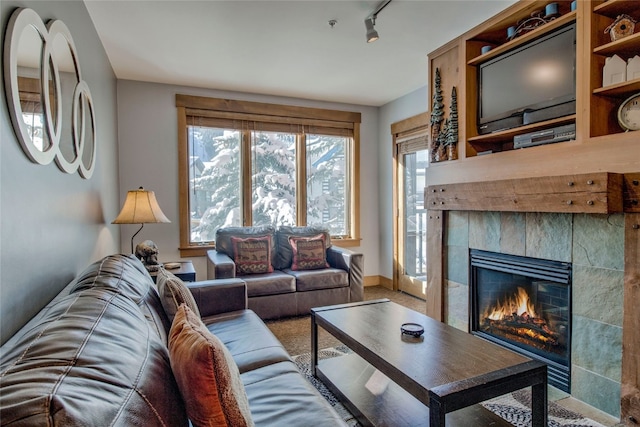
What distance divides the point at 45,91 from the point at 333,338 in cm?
253

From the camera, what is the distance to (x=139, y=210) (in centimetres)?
294

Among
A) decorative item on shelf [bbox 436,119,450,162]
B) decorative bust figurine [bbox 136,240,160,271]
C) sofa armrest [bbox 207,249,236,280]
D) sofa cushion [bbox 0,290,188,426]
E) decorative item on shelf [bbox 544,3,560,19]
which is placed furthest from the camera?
sofa armrest [bbox 207,249,236,280]

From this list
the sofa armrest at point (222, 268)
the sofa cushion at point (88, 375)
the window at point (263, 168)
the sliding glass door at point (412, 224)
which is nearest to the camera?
the sofa cushion at point (88, 375)

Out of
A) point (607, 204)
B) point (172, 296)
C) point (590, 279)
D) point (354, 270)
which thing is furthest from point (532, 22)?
point (172, 296)

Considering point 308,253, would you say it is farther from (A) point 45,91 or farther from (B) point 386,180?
(A) point 45,91

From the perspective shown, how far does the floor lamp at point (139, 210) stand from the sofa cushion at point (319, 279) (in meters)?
1.42

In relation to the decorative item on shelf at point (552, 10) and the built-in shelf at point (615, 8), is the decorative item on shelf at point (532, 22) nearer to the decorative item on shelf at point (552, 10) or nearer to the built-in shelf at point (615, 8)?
the decorative item on shelf at point (552, 10)

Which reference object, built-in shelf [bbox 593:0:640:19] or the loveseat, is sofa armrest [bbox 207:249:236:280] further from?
built-in shelf [bbox 593:0:640:19]

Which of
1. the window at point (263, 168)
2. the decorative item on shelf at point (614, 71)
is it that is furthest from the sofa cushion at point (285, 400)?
the window at point (263, 168)

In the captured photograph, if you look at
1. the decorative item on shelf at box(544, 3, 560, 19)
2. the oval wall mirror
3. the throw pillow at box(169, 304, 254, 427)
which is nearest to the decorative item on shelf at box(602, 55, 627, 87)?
the decorative item on shelf at box(544, 3, 560, 19)

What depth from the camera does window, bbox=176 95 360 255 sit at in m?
4.18

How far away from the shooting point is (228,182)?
4.32 m

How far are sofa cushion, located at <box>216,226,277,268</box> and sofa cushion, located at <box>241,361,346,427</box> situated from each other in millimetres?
2317

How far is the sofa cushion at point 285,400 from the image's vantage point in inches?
47.9
